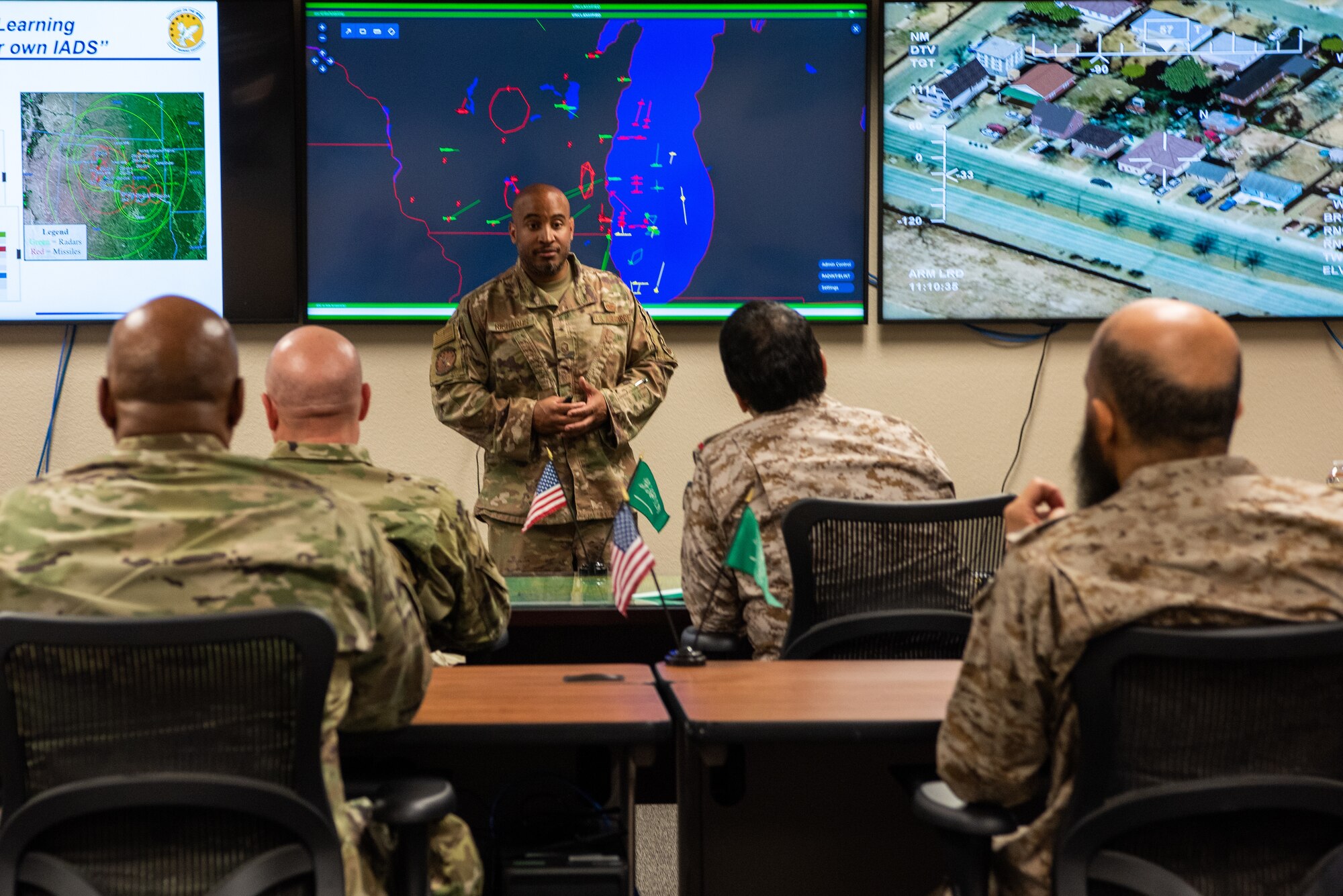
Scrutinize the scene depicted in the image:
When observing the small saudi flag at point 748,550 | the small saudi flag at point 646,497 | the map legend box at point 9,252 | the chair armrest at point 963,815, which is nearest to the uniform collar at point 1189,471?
the chair armrest at point 963,815

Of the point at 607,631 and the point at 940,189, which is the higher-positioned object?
the point at 940,189

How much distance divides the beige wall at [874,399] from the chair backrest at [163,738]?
3.29 metres

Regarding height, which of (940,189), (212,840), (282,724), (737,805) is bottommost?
(737,805)

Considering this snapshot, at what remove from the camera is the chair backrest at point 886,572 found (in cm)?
198

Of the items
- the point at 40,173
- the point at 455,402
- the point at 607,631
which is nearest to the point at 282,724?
the point at 607,631

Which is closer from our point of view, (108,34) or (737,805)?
(737,805)

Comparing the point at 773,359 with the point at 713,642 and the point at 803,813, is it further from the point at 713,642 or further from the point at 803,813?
the point at 803,813

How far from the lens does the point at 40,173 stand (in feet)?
14.4

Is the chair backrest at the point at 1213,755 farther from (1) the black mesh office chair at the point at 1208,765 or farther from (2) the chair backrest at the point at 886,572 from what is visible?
(2) the chair backrest at the point at 886,572

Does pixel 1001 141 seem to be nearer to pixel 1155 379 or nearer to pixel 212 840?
pixel 1155 379

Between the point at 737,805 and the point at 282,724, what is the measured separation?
0.80m

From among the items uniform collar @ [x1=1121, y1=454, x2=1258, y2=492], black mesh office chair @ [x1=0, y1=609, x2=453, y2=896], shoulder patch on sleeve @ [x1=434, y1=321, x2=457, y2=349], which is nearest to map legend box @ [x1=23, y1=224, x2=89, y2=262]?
shoulder patch on sleeve @ [x1=434, y1=321, x2=457, y2=349]

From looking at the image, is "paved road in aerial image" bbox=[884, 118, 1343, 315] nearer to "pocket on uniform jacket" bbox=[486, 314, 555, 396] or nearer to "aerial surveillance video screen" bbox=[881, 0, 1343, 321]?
"aerial surveillance video screen" bbox=[881, 0, 1343, 321]

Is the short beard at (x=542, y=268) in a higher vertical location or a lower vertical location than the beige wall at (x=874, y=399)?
higher
